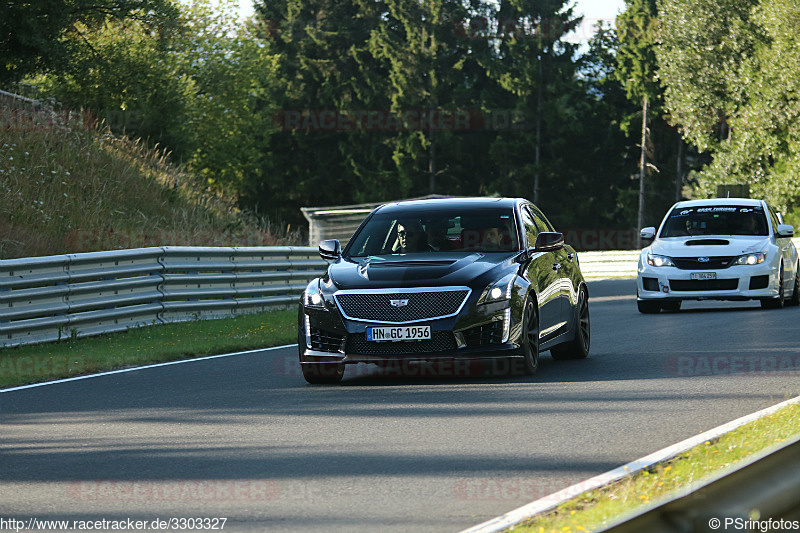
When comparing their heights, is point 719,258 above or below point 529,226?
below

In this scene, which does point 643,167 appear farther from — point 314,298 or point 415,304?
point 415,304

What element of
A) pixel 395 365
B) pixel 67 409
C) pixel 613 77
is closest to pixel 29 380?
pixel 67 409

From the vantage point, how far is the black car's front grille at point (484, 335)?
1059cm

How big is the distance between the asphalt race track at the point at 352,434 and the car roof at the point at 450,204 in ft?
5.35

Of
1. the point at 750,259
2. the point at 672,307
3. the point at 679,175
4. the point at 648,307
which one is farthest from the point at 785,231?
the point at 679,175

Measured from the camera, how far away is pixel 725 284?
1909 cm

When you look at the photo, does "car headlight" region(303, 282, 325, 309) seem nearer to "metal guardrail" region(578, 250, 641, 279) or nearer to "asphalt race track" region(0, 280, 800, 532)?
"asphalt race track" region(0, 280, 800, 532)

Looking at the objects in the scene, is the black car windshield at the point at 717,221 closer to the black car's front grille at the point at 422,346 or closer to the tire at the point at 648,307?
the tire at the point at 648,307

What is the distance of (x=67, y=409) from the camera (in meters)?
9.87

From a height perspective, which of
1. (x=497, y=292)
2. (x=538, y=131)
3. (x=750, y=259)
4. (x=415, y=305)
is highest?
(x=538, y=131)

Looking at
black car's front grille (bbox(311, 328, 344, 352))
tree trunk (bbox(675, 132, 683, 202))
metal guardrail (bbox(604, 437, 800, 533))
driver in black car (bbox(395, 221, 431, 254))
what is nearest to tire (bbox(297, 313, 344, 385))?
black car's front grille (bbox(311, 328, 344, 352))

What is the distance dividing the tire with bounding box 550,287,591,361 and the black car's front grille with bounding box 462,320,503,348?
7.30ft

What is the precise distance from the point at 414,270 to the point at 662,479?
16.9ft

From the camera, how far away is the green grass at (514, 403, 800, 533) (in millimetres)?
5047
